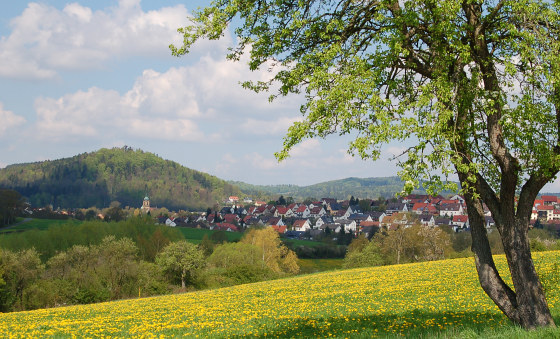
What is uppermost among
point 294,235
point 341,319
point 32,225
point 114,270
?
point 341,319

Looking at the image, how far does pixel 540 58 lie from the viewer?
1012cm

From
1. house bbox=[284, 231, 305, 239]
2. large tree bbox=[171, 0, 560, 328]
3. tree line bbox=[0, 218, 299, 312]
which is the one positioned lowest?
house bbox=[284, 231, 305, 239]

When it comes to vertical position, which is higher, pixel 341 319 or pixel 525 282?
pixel 525 282

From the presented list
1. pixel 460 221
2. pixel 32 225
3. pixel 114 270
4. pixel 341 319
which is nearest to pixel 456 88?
pixel 341 319

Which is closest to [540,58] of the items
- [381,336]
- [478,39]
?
[478,39]

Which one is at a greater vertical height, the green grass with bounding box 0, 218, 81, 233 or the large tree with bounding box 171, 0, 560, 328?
the large tree with bounding box 171, 0, 560, 328

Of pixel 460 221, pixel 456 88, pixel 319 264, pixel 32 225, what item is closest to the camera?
pixel 456 88

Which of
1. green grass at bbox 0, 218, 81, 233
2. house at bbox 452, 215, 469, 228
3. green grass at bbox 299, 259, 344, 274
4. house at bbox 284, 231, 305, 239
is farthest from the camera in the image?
house at bbox 452, 215, 469, 228

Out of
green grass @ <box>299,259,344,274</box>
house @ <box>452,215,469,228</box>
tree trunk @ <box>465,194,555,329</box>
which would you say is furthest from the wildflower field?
house @ <box>452,215,469,228</box>

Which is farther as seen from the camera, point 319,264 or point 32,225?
point 32,225

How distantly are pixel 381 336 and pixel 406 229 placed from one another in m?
73.3

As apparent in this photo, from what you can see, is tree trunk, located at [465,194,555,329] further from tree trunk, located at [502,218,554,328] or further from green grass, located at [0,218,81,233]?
green grass, located at [0,218,81,233]

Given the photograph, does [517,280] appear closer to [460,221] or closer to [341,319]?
[341,319]

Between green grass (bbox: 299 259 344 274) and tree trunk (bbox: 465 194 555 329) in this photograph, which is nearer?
tree trunk (bbox: 465 194 555 329)
